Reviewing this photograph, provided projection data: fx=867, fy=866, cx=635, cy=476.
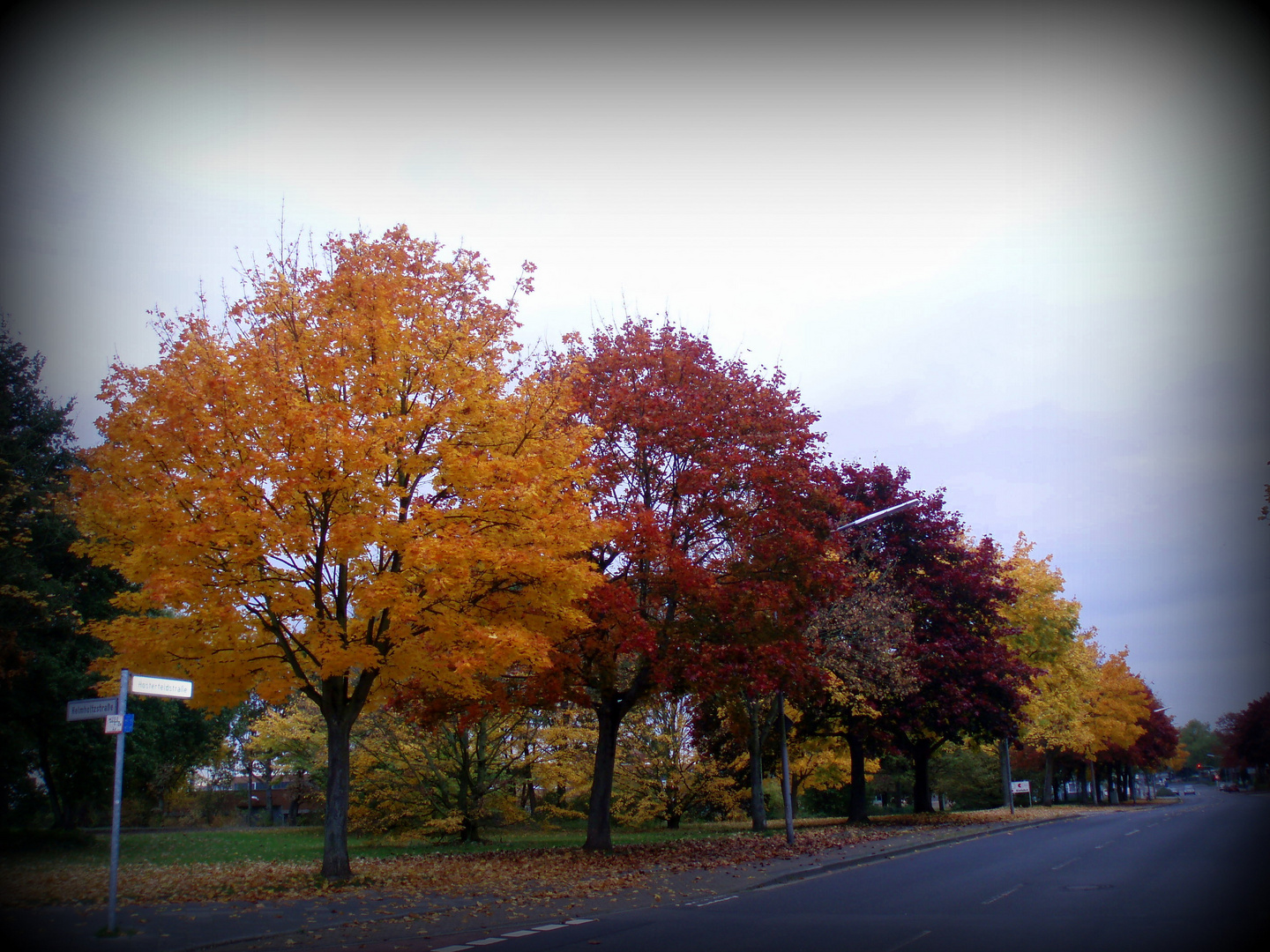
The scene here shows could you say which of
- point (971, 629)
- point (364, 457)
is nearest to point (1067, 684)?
point (971, 629)

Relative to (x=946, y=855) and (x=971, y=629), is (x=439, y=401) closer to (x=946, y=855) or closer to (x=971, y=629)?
(x=946, y=855)

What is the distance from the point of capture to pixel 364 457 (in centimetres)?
1293

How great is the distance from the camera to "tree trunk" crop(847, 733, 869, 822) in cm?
3281

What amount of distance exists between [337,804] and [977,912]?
10257 millimetres

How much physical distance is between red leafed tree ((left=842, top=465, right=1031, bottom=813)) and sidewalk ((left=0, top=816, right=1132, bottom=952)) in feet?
58.9

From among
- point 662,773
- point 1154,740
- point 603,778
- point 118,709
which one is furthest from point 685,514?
point 1154,740

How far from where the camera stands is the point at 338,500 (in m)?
13.8

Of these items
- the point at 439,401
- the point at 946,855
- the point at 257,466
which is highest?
the point at 439,401

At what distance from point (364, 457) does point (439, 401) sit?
96.2 inches

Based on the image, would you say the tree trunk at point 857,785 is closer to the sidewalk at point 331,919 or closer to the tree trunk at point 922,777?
the tree trunk at point 922,777

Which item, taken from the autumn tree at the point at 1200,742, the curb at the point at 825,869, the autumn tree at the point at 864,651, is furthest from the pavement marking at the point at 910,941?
the autumn tree at the point at 1200,742

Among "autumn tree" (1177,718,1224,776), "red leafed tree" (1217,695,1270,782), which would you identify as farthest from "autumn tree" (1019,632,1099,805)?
"autumn tree" (1177,718,1224,776)

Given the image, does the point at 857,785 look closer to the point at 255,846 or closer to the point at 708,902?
the point at 255,846

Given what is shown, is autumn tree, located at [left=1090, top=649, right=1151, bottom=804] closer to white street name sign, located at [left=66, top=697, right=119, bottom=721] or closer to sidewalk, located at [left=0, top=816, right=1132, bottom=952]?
sidewalk, located at [left=0, top=816, right=1132, bottom=952]
